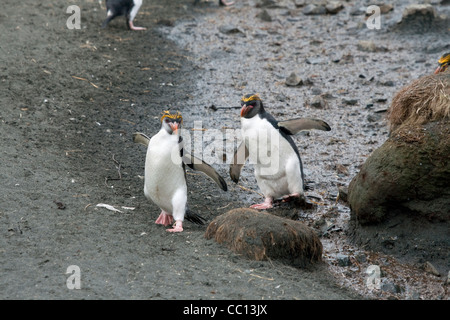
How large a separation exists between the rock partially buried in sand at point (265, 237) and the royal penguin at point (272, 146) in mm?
1168

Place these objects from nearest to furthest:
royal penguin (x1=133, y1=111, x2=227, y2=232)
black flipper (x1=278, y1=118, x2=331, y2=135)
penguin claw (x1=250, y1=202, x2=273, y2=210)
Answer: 1. royal penguin (x1=133, y1=111, x2=227, y2=232)
2. black flipper (x1=278, y1=118, x2=331, y2=135)
3. penguin claw (x1=250, y1=202, x2=273, y2=210)

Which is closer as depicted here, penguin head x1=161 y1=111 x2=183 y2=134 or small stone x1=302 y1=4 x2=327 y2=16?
penguin head x1=161 y1=111 x2=183 y2=134

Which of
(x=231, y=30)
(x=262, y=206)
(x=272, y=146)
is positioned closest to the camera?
(x=272, y=146)

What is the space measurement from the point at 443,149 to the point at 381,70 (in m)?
4.82

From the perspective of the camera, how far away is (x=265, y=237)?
5.21 meters

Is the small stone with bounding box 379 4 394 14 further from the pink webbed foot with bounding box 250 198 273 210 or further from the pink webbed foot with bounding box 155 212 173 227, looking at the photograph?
the pink webbed foot with bounding box 155 212 173 227

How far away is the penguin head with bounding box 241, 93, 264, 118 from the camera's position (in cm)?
655

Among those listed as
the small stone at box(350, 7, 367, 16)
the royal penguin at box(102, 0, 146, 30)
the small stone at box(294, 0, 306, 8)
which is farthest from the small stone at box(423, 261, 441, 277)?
the small stone at box(294, 0, 306, 8)

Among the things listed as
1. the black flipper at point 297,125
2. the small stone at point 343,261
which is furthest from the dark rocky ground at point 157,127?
the black flipper at point 297,125

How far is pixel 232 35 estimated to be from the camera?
1189 centimetres

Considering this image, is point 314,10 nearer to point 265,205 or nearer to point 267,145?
point 267,145

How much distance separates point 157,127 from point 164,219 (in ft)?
8.34

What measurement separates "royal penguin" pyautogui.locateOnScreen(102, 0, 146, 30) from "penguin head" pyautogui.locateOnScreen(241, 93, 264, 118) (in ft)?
17.5

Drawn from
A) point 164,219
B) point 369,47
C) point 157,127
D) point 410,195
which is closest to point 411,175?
point 410,195
